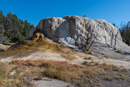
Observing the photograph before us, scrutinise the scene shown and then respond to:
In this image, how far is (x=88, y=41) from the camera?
42.2ft

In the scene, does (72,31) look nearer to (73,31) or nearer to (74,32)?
(73,31)

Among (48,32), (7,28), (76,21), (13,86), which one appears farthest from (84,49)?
(7,28)

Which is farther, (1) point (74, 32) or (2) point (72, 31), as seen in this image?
(2) point (72, 31)

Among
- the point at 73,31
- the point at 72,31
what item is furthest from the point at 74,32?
the point at 72,31

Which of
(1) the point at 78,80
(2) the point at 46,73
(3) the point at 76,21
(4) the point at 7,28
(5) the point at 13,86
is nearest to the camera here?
(5) the point at 13,86

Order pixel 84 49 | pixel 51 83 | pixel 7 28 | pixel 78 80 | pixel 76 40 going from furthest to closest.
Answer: pixel 7 28
pixel 76 40
pixel 84 49
pixel 78 80
pixel 51 83

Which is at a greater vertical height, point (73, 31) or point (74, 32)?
point (73, 31)

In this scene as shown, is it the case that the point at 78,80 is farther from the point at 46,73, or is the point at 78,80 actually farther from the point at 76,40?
→ the point at 76,40

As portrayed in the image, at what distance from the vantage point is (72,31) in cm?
1347

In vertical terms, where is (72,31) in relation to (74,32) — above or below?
above

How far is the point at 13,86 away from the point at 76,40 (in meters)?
10.7

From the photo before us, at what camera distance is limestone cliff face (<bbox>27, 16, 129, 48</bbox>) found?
12.7m

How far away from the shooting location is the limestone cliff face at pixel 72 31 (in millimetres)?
12727

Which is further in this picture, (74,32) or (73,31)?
(73,31)
